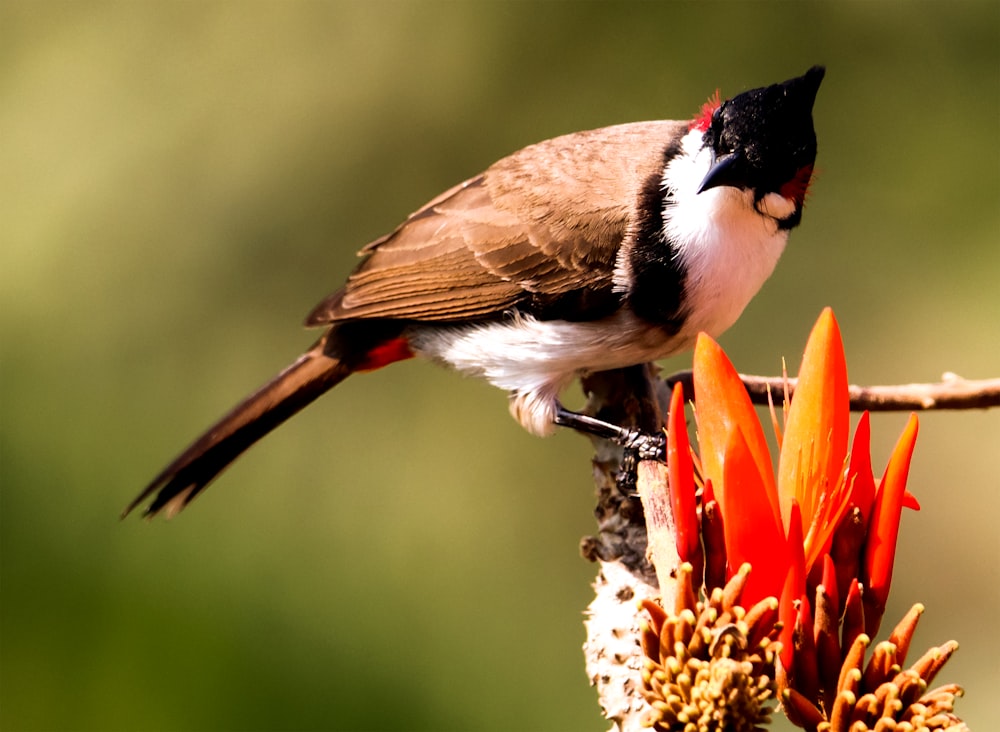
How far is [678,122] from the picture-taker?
2.72 metres

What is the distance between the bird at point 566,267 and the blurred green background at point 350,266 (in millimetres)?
533

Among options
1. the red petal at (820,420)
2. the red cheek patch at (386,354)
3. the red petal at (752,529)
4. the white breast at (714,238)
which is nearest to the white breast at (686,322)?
the white breast at (714,238)

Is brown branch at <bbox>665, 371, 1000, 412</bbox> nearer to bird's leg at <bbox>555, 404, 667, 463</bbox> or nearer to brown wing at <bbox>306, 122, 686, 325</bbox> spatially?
bird's leg at <bbox>555, 404, 667, 463</bbox>

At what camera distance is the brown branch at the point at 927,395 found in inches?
78.2

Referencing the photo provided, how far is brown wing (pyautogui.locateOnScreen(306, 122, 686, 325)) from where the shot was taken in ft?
8.34

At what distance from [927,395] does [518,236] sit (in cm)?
98

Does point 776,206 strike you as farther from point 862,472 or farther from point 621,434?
point 862,472

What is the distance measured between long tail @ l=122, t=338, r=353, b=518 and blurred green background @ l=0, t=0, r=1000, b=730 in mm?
321

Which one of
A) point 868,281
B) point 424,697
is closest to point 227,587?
point 424,697

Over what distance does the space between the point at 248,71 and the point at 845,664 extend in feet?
9.84

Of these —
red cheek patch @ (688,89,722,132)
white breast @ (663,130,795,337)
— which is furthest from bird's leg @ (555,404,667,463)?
red cheek patch @ (688,89,722,132)

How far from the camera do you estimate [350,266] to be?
3.80 m

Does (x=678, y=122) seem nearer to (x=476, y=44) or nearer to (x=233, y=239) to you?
(x=476, y=44)

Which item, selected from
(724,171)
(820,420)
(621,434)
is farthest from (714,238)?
(820,420)
